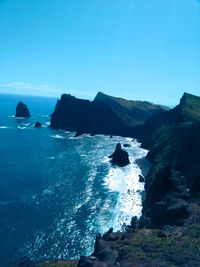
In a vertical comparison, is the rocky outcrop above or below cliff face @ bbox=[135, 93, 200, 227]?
below

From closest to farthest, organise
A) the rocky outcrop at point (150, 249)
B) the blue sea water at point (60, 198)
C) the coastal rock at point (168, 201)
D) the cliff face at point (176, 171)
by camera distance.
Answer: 1. the rocky outcrop at point (150, 249)
2. the coastal rock at point (168, 201)
3. the cliff face at point (176, 171)
4. the blue sea water at point (60, 198)

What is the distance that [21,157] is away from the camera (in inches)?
4798

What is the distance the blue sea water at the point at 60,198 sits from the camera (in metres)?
55.4

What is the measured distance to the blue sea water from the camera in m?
55.4

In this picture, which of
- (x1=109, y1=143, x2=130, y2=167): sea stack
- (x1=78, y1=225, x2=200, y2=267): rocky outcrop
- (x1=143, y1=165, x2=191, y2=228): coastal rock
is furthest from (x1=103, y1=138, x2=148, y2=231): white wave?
(x1=78, y1=225, x2=200, y2=267): rocky outcrop

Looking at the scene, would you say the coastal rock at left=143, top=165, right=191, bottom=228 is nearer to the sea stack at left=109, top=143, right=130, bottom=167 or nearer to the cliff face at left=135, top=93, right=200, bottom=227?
the cliff face at left=135, top=93, right=200, bottom=227

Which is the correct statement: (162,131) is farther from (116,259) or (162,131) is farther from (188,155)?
(116,259)

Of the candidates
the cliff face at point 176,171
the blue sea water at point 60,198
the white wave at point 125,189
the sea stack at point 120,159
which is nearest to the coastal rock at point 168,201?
the cliff face at point 176,171

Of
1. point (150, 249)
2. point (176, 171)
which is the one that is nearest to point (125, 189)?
point (176, 171)

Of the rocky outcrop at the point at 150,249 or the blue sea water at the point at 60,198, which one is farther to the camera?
the blue sea water at the point at 60,198

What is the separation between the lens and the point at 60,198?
7706 cm

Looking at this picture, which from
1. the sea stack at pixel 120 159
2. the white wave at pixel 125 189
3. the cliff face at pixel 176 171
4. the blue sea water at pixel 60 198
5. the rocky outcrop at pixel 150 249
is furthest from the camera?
the sea stack at pixel 120 159

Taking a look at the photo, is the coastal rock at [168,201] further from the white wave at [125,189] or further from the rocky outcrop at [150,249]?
the white wave at [125,189]

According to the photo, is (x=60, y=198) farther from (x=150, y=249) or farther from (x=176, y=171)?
(x=150, y=249)
